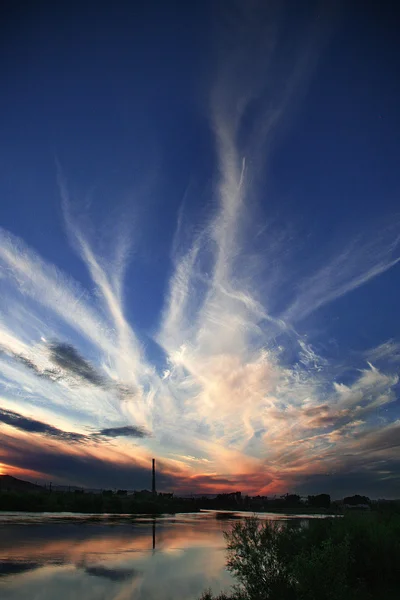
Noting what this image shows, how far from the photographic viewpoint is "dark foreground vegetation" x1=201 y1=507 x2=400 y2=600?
1123 cm

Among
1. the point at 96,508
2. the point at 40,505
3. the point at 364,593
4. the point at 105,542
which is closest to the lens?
the point at 364,593

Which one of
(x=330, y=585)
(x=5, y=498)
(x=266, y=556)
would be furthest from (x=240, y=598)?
(x=5, y=498)

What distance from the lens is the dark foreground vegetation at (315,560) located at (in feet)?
36.8

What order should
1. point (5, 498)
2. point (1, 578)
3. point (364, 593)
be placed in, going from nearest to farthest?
point (364, 593), point (1, 578), point (5, 498)

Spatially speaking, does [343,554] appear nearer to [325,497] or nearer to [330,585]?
[330,585]

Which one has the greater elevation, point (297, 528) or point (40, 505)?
point (40, 505)

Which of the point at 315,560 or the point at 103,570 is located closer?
the point at 315,560

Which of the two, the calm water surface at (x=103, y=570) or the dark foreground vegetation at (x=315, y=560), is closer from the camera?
the dark foreground vegetation at (x=315, y=560)

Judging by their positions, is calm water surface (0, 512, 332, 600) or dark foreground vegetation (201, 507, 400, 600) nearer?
dark foreground vegetation (201, 507, 400, 600)

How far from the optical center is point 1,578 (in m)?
17.1

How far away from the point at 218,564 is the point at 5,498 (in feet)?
242

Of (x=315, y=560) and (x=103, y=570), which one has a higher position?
(x=315, y=560)

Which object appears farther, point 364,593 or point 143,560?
point 143,560

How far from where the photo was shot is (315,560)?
11.4 m
